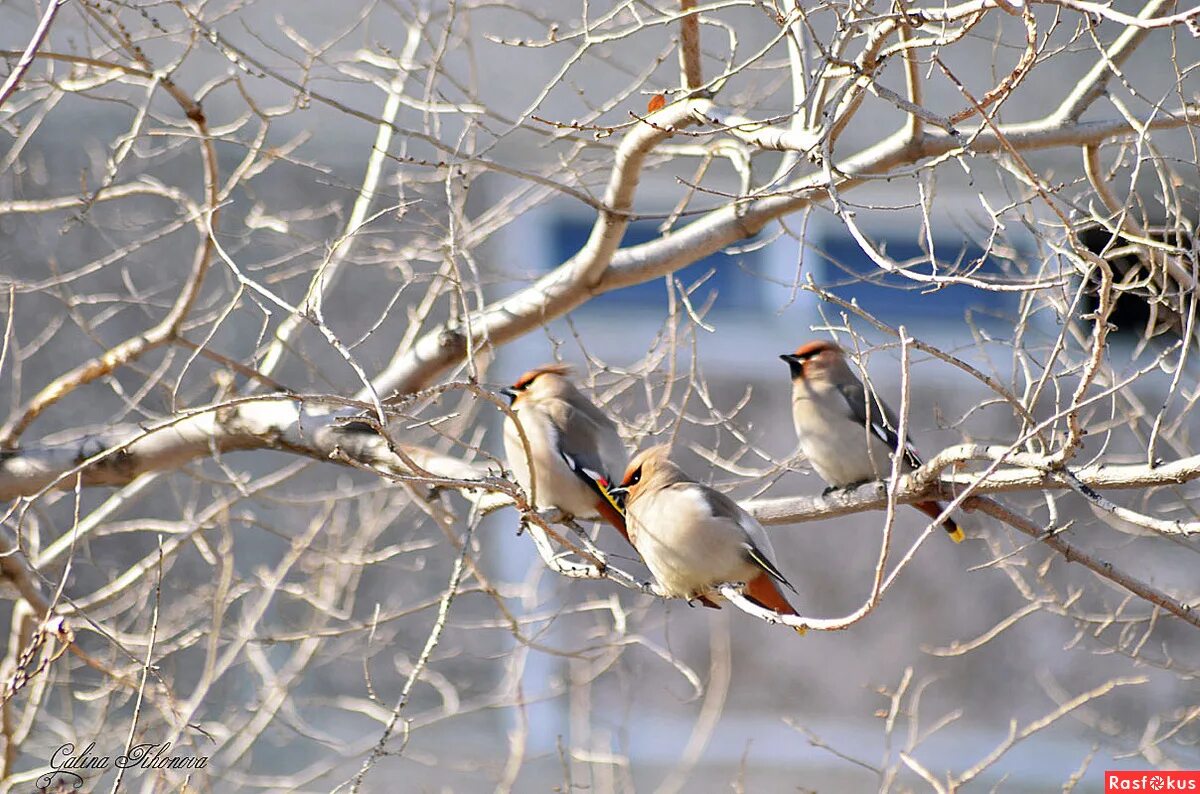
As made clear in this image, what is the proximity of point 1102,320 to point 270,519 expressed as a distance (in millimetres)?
6476

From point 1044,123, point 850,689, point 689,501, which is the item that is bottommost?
point 850,689

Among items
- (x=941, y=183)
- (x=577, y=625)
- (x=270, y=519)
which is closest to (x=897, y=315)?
(x=941, y=183)

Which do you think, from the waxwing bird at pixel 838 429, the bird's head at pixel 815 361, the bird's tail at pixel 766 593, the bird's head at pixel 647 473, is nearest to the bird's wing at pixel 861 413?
the waxwing bird at pixel 838 429

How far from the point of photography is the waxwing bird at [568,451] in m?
5.70

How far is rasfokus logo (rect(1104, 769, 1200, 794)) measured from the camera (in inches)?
253

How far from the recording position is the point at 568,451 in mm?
5711

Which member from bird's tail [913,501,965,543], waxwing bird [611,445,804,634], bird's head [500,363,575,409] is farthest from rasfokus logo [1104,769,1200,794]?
bird's head [500,363,575,409]

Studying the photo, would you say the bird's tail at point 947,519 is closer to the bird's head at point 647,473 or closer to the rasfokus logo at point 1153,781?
the bird's head at point 647,473

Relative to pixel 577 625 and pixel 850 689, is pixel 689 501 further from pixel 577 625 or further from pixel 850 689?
pixel 850 689

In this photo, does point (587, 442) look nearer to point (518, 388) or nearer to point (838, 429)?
point (518, 388)

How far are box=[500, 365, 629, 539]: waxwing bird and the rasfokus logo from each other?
2751 mm

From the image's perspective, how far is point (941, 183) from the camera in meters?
9.57

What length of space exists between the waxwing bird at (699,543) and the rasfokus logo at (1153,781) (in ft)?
8.10

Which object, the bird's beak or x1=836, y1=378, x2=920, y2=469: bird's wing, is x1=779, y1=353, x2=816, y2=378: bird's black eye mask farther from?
the bird's beak
